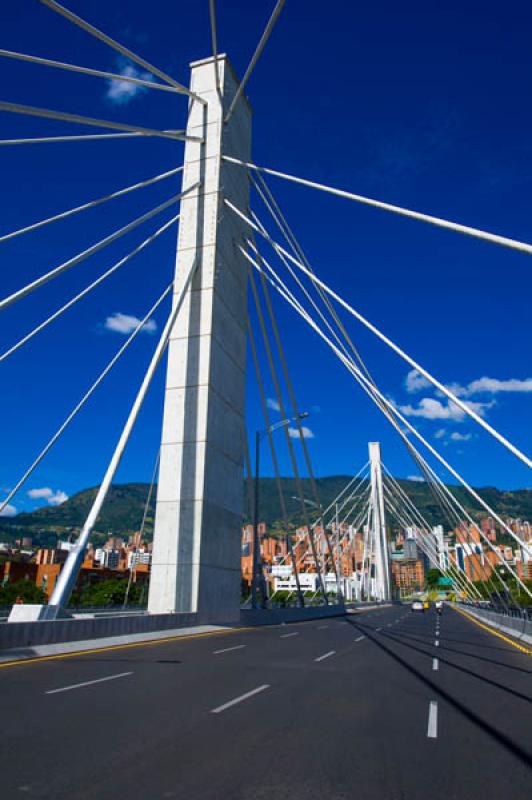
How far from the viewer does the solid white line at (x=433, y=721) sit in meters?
7.17

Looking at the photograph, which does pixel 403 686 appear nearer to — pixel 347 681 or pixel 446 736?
pixel 347 681

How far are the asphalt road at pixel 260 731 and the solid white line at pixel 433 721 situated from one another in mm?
19

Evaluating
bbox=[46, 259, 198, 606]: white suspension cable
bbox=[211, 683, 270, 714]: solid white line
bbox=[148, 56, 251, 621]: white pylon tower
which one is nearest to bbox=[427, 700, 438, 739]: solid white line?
bbox=[211, 683, 270, 714]: solid white line

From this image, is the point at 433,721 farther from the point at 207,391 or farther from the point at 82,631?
the point at 207,391

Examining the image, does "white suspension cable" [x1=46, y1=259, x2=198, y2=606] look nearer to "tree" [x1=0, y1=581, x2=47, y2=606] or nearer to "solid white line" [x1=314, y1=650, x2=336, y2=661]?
"solid white line" [x1=314, y1=650, x2=336, y2=661]

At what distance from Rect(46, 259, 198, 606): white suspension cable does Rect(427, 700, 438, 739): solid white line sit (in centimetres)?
1077

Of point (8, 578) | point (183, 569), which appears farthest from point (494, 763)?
point (8, 578)

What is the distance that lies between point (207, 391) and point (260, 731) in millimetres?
18606

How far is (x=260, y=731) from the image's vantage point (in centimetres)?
702

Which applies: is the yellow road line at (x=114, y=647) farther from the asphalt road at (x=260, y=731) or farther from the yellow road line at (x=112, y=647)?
the asphalt road at (x=260, y=731)

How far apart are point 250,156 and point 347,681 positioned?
1107 inches

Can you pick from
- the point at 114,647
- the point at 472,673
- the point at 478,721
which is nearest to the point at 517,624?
the point at 472,673

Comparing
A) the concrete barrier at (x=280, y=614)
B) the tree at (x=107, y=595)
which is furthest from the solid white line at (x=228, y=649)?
the tree at (x=107, y=595)

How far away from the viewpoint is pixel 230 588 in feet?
87.9
